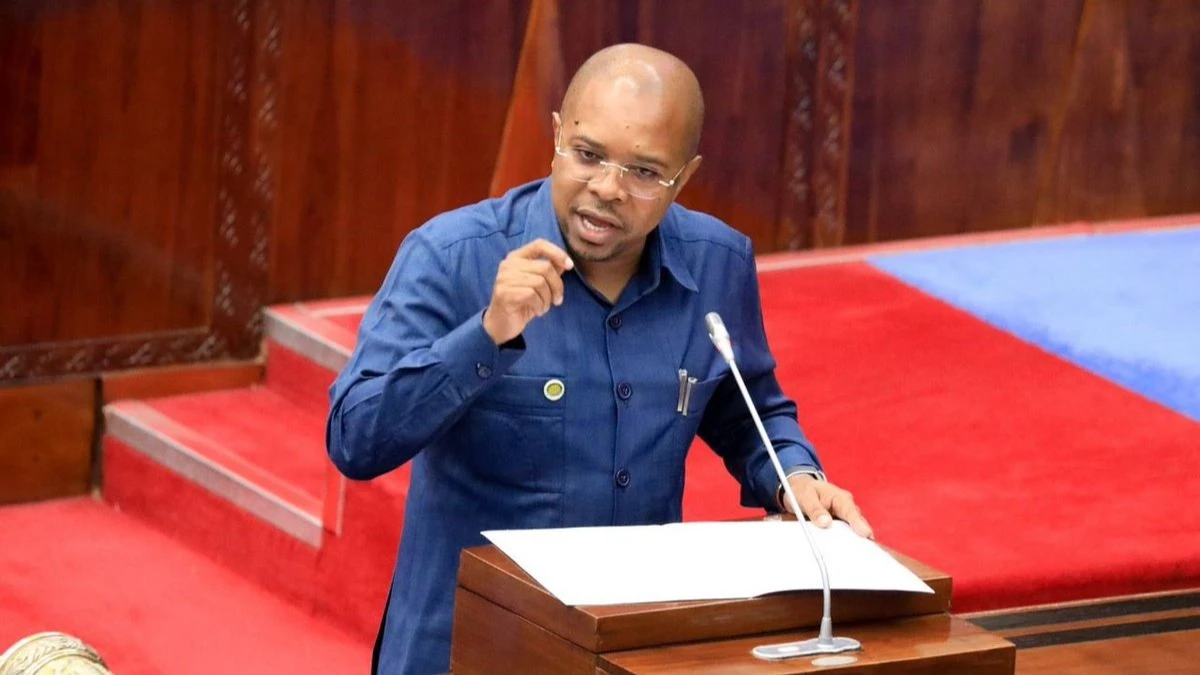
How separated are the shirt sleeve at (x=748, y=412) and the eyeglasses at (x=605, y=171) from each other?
0.78 ft

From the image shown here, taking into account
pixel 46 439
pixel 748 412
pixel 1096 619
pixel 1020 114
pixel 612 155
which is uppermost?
pixel 1020 114

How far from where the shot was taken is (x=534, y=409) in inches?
77.4

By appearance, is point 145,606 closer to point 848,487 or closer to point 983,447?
point 848,487

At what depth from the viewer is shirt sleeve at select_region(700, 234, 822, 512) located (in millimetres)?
2096

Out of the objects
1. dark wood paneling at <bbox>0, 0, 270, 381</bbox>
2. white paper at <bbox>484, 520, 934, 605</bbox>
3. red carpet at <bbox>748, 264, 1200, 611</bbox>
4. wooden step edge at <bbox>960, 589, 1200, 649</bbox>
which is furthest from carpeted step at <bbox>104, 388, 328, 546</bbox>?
white paper at <bbox>484, 520, 934, 605</bbox>

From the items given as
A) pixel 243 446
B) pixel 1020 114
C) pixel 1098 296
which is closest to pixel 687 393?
pixel 243 446

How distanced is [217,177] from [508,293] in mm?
2591

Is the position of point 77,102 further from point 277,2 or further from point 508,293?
point 508,293

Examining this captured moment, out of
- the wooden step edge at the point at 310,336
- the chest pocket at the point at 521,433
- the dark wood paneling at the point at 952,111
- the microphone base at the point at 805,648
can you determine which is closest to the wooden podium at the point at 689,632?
the microphone base at the point at 805,648

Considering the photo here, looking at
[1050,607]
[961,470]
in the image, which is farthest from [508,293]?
[961,470]

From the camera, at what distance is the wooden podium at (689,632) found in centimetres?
156

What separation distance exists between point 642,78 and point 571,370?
1.00 feet

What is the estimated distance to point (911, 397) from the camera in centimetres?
387

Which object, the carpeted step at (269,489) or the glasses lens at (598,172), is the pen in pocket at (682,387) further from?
the carpeted step at (269,489)
